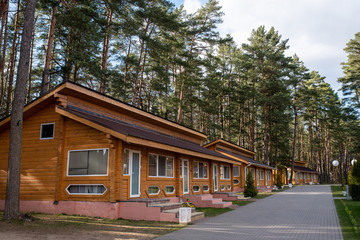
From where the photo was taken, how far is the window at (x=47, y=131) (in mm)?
11573

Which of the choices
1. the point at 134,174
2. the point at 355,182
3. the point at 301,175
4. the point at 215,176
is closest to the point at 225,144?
the point at 215,176

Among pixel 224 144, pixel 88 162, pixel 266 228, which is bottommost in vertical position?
pixel 266 228

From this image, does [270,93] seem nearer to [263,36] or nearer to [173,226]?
[263,36]

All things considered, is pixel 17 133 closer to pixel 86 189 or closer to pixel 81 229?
pixel 86 189

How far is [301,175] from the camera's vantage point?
53.1m

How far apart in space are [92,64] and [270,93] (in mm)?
30996

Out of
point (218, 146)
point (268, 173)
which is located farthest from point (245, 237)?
point (268, 173)

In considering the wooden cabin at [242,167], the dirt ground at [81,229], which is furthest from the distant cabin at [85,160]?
the wooden cabin at [242,167]

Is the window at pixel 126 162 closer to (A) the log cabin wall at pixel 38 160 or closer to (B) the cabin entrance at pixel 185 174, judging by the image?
(A) the log cabin wall at pixel 38 160

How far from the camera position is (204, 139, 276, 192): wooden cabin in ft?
88.5

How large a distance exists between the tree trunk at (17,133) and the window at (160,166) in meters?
5.35

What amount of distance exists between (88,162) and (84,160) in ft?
0.70

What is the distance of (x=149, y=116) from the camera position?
609 inches

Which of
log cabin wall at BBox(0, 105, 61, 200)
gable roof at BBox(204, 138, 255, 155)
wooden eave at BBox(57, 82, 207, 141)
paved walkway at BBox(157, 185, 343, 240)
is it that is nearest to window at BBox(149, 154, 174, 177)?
wooden eave at BBox(57, 82, 207, 141)
